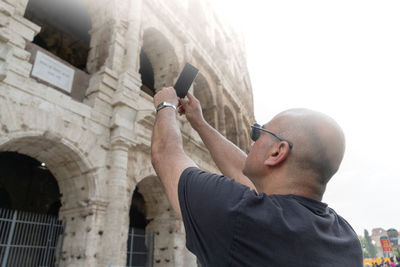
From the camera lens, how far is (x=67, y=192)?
19.9ft

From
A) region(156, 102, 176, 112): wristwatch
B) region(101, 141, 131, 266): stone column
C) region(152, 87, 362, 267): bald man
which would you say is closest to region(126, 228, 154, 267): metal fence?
region(101, 141, 131, 266): stone column

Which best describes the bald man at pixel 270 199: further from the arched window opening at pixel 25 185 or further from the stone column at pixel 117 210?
the arched window opening at pixel 25 185

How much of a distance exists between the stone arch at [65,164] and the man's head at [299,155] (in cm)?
514

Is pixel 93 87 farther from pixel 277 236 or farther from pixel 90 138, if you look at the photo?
pixel 277 236

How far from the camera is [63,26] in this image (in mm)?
11203

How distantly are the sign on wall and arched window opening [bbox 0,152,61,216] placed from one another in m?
4.32

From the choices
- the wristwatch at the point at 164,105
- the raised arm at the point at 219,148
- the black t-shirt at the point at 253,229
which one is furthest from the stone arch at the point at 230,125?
the black t-shirt at the point at 253,229

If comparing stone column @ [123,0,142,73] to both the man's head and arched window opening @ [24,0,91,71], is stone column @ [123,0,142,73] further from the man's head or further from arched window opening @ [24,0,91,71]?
the man's head

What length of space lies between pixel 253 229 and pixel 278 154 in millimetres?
390

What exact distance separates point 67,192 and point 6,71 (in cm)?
276

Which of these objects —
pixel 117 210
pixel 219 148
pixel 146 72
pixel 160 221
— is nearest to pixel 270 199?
pixel 219 148

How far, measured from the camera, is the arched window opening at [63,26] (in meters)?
10.3

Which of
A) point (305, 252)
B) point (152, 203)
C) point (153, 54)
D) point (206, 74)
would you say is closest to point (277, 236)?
point (305, 252)

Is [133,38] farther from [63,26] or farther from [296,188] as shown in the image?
[296,188]
